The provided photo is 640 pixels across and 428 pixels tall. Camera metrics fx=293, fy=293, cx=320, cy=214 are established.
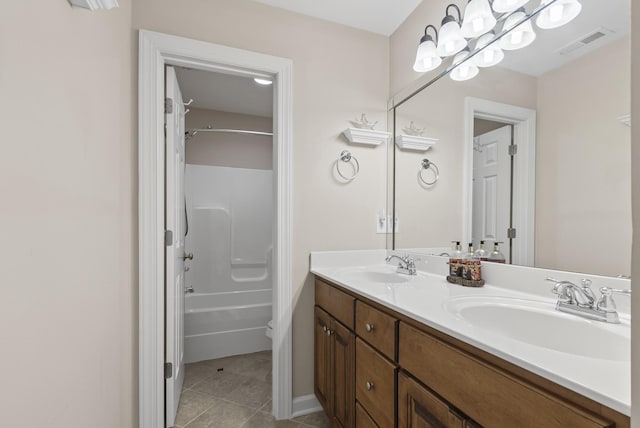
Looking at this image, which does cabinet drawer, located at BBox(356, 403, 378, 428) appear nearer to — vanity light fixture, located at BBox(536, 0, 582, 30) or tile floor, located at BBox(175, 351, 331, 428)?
tile floor, located at BBox(175, 351, 331, 428)

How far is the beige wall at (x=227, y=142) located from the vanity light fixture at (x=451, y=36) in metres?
2.34

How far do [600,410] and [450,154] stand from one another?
134cm

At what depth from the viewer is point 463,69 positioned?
4.78 ft

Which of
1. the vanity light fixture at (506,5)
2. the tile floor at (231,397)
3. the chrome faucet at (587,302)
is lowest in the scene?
the tile floor at (231,397)

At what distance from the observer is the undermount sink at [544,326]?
734mm

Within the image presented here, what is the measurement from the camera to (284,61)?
1.74m

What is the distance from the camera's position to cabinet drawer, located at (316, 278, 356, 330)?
131 cm

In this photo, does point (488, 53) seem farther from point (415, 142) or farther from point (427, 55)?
point (415, 142)

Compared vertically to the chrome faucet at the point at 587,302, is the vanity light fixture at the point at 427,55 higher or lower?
higher

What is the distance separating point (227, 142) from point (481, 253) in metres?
2.82

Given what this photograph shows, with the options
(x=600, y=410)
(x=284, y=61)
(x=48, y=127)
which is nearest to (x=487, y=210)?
(x=600, y=410)

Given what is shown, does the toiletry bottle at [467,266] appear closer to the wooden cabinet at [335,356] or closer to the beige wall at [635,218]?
the wooden cabinet at [335,356]

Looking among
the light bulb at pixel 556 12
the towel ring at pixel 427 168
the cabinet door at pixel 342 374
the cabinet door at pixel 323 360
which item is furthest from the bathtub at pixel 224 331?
the light bulb at pixel 556 12

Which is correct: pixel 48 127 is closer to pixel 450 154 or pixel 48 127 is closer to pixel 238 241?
pixel 450 154
